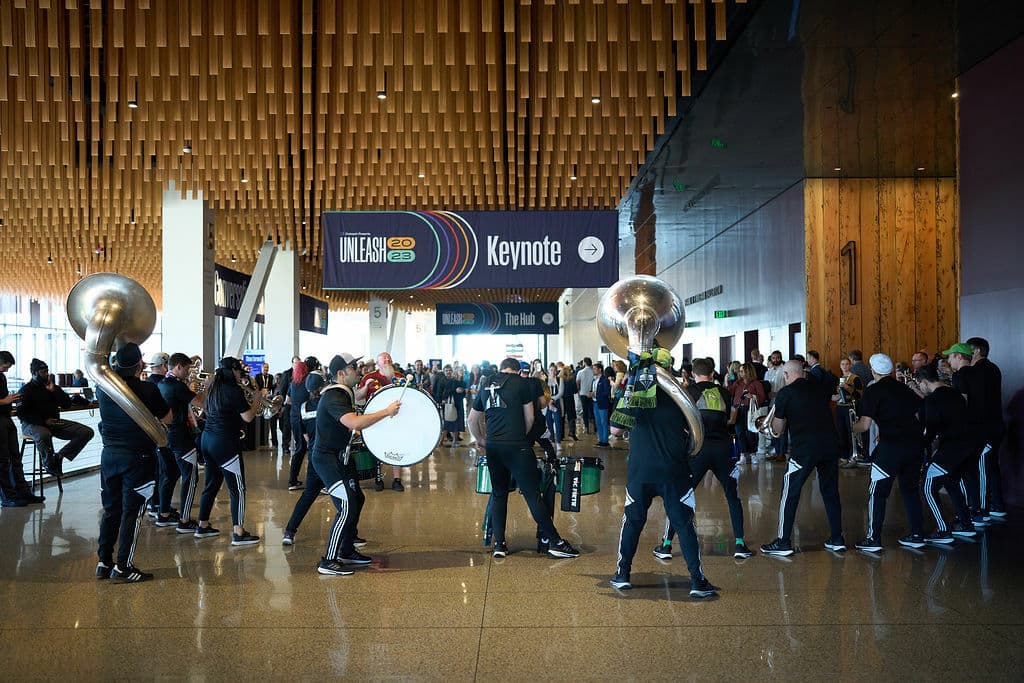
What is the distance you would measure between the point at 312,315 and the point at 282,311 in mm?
2953

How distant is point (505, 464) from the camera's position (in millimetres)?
6293

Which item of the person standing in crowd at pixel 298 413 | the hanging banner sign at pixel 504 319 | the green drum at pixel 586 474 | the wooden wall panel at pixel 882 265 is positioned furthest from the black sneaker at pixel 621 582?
the hanging banner sign at pixel 504 319

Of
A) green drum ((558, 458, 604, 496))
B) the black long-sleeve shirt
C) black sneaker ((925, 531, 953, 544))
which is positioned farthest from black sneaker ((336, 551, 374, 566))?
the black long-sleeve shirt

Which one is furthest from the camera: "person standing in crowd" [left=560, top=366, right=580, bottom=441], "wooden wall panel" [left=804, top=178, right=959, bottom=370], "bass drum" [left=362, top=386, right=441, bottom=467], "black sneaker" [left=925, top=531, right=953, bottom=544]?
"person standing in crowd" [left=560, top=366, right=580, bottom=441]

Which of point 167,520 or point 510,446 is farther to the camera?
point 167,520

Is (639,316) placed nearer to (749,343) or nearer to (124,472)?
(124,472)

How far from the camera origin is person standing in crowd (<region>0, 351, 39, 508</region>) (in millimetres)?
8820

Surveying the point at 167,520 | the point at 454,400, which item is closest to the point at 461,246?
the point at 167,520

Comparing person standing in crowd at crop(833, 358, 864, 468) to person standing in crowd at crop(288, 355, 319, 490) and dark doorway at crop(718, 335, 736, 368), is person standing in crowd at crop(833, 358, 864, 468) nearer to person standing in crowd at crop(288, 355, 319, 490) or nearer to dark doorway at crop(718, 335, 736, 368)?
dark doorway at crop(718, 335, 736, 368)

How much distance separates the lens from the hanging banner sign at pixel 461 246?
34.2 ft

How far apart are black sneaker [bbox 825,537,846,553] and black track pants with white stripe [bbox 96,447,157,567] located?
15.0ft

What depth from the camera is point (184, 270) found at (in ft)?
→ 44.7

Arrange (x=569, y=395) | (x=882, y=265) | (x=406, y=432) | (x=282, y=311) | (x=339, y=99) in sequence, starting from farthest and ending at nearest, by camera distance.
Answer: (x=282, y=311)
(x=569, y=395)
(x=882, y=265)
(x=339, y=99)
(x=406, y=432)

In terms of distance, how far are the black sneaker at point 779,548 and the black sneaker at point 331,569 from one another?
285 centimetres
